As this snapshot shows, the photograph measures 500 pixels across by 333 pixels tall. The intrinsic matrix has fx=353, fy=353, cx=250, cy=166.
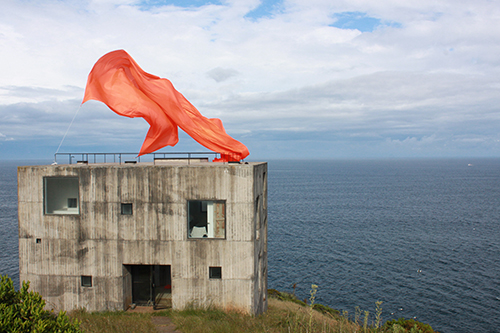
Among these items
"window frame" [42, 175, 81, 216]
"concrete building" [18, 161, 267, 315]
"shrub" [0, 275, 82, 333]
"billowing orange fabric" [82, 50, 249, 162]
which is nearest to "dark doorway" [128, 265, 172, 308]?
"concrete building" [18, 161, 267, 315]

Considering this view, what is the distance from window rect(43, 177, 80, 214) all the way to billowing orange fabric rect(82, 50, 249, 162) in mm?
4297

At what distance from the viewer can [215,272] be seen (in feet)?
57.0

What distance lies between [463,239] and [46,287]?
182ft

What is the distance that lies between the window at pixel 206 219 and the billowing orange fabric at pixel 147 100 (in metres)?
4.63

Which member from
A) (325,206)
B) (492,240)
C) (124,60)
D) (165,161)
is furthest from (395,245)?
(124,60)

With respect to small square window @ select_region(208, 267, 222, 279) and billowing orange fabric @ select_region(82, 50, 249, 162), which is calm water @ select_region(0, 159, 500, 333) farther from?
billowing orange fabric @ select_region(82, 50, 249, 162)

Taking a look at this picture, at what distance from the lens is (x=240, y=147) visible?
71.6 ft

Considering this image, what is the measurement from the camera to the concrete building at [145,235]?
56.6 feet

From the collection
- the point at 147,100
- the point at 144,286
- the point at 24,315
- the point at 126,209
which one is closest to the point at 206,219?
the point at 126,209

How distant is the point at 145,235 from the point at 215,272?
3.90 metres

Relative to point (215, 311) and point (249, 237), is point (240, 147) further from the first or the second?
point (215, 311)

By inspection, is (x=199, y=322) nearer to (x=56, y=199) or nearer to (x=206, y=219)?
(x=206, y=219)

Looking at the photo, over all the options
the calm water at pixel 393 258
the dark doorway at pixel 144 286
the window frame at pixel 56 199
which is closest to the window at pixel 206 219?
the dark doorway at pixel 144 286

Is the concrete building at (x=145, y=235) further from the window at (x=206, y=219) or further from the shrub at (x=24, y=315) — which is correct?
the shrub at (x=24, y=315)
